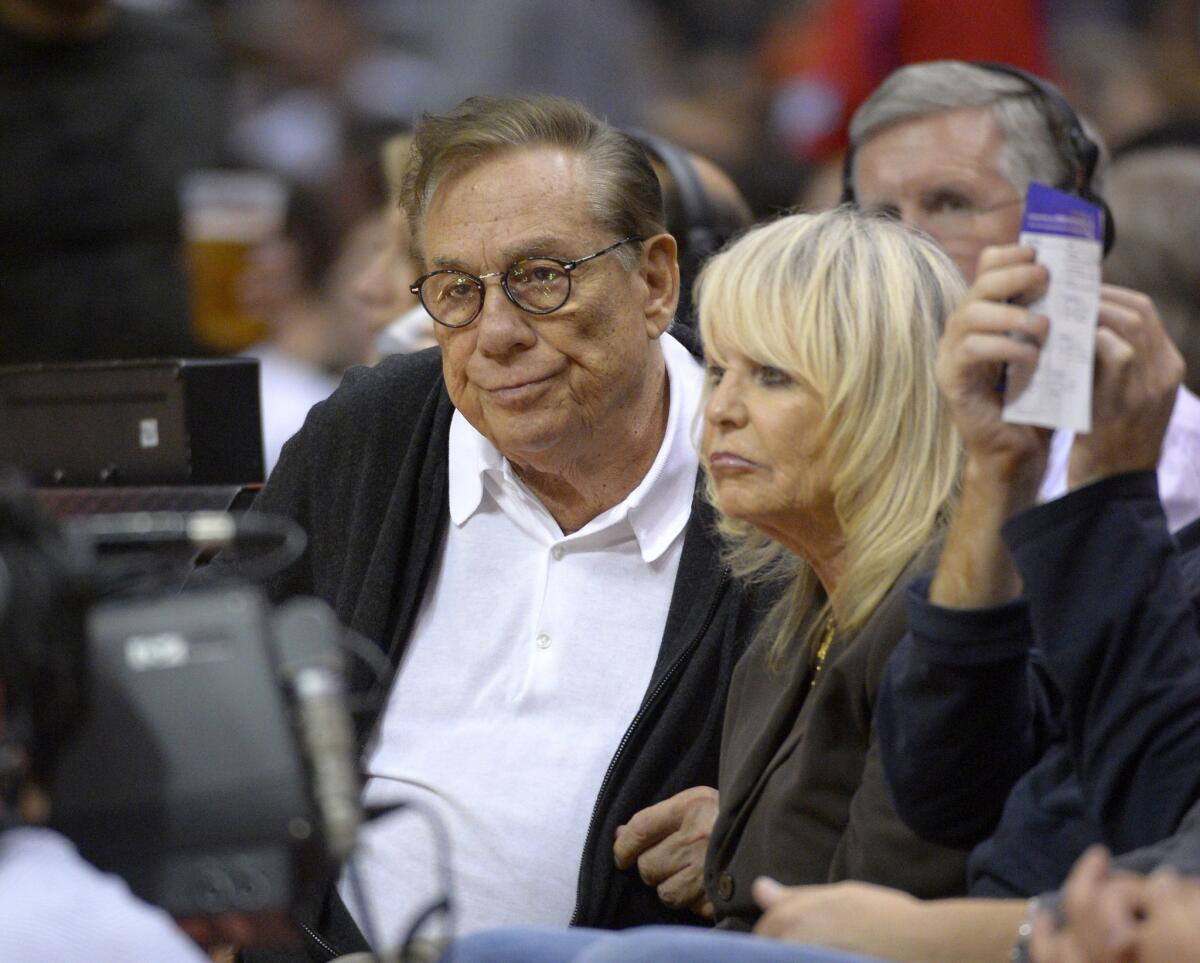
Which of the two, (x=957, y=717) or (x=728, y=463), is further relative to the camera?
(x=728, y=463)

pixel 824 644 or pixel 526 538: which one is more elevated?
pixel 824 644

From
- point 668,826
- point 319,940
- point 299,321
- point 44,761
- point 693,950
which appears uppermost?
point 44,761

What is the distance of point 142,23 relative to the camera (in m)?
3.86

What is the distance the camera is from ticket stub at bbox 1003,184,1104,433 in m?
1.75

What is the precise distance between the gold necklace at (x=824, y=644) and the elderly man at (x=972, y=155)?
114cm

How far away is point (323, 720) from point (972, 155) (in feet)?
6.80

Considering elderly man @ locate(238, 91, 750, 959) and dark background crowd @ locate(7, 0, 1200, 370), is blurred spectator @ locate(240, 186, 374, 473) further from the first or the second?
elderly man @ locate(238, 91, 750, 959)

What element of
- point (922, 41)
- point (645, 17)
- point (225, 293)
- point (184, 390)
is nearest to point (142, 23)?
point (225, 293)

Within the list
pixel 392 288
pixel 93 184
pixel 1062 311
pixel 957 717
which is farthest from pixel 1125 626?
pixel 93 184

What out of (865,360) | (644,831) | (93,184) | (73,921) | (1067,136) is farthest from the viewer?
(93,184)

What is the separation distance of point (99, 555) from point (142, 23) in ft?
8.25

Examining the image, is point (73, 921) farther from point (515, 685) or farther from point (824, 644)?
point (515, 685)

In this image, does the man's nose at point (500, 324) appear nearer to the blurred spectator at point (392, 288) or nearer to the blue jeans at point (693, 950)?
the blurred spectator at point (392, 288)

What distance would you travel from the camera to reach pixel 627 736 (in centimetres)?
244
